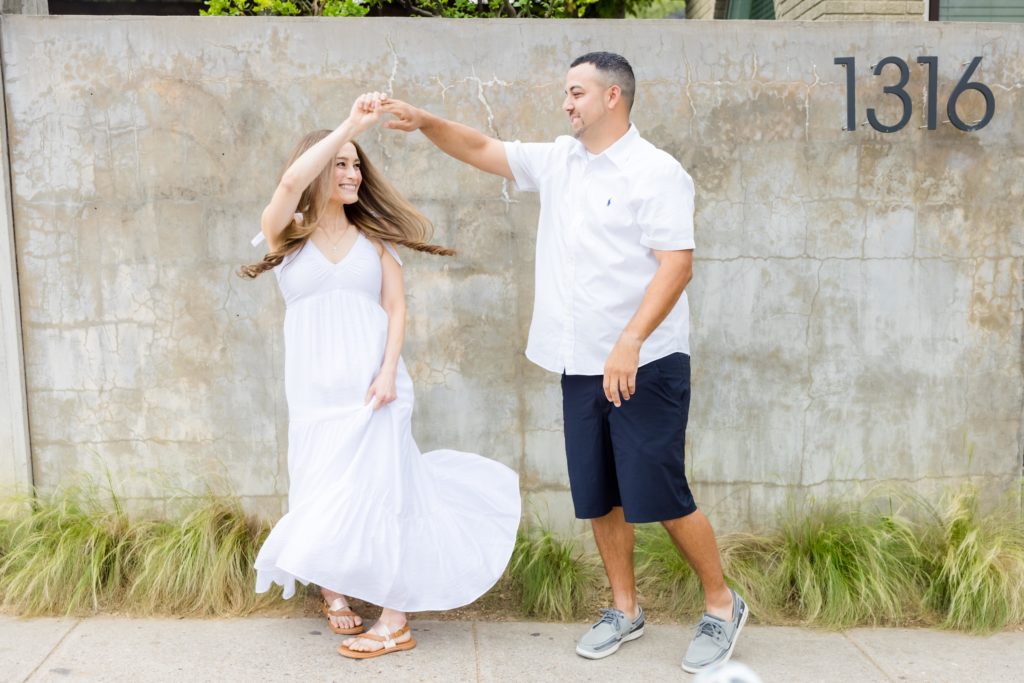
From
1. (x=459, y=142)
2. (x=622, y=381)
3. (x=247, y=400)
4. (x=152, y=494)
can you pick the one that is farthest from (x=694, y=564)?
(x=152, y=494)

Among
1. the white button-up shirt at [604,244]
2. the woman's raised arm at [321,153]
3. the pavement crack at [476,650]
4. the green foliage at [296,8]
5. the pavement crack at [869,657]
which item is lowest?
the pavement crack at [869,657]

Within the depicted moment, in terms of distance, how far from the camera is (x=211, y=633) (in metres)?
3.74

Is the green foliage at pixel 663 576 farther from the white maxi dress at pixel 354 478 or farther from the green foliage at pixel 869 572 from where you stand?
the white maxi dress at pixel 354 478

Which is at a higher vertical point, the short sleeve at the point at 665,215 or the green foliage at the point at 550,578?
the short sleeve at the point at 665,215

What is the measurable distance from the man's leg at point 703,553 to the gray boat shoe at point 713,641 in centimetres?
3

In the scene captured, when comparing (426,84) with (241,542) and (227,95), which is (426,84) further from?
(241,542)

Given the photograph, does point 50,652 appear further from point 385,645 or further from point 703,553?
point 703,553

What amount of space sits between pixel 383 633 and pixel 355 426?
0.78 metres

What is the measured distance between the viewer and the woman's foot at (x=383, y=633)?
3557 millimetres

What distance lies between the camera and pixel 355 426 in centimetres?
347

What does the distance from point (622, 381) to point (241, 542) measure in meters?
1.86

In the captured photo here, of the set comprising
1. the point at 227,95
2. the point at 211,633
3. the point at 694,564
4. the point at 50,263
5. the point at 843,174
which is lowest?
the point at 211,633

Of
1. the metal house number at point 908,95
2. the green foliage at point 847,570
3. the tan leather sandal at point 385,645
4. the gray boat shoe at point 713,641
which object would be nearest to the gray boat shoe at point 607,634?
the gray boat shoe at point 713,641

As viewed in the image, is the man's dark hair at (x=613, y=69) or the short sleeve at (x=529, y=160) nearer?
the man's dark hair at (x=613, y=69)
